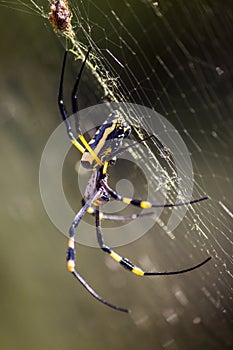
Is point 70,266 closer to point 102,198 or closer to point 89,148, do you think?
point 102,198

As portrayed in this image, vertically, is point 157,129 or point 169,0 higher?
point 169,0

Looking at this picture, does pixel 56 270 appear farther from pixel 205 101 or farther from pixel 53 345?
pixel 205 101

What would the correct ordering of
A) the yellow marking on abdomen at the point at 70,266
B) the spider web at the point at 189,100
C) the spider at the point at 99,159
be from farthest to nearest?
the spider web at the point at 189,100, the yellow marking on abdomen at the point at 70,266, the spider at the point at 99,159

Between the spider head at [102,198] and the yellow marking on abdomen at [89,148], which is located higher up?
the yellow marking on abdomen at [89,148]

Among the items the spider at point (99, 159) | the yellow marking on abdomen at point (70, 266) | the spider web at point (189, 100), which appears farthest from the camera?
the spider web at point (189, 100)

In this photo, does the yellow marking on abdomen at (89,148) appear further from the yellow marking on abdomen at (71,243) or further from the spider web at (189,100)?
the spider web at (189,100)

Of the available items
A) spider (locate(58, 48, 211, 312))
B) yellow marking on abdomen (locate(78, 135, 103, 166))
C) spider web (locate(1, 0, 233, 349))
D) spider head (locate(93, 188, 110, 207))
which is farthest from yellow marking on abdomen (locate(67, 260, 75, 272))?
spider web (locate(1, 0, 233, 349))

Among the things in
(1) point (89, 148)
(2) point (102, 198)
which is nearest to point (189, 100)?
(2) point (102, 198)

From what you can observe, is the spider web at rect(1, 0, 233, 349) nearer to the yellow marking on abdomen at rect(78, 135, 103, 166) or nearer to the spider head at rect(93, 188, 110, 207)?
the spider head at rect(93, 188, 110, 207)

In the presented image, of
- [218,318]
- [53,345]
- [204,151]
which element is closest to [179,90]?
[204,151]

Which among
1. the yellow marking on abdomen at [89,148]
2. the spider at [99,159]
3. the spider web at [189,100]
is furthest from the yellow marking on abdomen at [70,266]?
the spider web at [189,100]

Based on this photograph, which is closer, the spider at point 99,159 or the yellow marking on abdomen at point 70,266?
the spider at point 99,159
